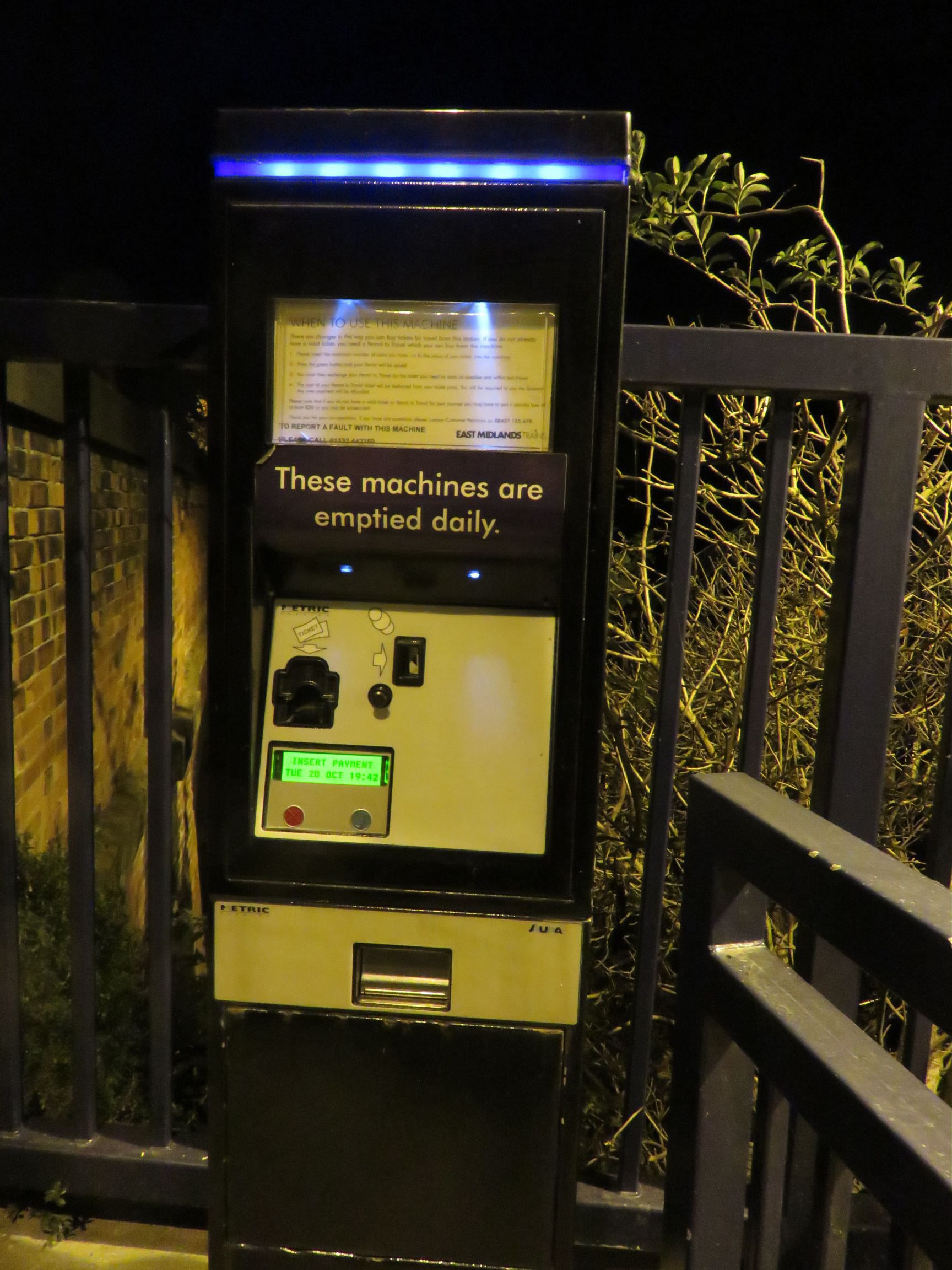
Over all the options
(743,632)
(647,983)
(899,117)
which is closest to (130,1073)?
(647,983)

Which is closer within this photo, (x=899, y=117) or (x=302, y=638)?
(x=302, y=638)

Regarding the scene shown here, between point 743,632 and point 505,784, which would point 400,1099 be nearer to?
point 505,784

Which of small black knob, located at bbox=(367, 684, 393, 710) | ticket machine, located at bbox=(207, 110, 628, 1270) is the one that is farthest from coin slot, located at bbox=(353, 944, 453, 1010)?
small black knob, located at bbox=(367, 684, 393, 710)

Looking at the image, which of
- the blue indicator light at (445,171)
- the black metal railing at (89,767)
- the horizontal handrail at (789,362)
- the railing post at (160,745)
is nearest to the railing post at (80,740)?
the black metal railing at (89,767)

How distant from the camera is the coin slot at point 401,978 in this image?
1477mm

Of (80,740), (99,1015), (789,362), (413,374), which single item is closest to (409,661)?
(413,374)

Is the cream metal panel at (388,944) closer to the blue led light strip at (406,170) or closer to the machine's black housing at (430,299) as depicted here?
the machine's black housing at (430,299)

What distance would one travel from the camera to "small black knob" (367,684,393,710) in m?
1.41

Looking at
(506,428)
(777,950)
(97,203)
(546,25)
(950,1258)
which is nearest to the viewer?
(950,1258)

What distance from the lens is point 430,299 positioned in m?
1.34

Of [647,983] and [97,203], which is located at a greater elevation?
[97,203]

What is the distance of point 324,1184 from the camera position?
1.52m

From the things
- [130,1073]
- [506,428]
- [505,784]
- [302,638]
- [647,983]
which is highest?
[506,428]

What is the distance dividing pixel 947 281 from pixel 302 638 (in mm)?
4583
